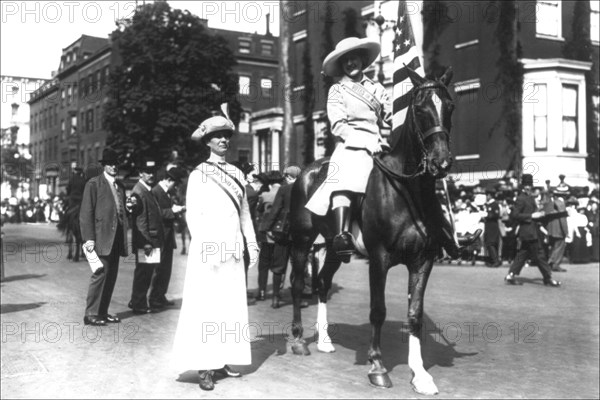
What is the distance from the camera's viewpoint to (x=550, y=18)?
26781 mm

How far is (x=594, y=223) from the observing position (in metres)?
22.2

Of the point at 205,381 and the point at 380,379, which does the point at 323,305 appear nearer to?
the point at 205,381

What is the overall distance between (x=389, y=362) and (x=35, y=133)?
564 cm

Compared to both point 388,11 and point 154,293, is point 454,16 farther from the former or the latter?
point 154,293

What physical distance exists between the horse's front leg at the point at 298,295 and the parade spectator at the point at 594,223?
16.7 m

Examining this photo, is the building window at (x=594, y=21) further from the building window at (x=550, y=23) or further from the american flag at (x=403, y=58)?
the american flag at (x=403, y=58)

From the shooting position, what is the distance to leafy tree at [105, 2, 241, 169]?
2555 millimetres

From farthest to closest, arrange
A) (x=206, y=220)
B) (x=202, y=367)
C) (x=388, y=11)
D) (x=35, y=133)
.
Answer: (x=388, y=11)
(x=202, y=367)
(x=206, y=220)
(x=35, y=133)

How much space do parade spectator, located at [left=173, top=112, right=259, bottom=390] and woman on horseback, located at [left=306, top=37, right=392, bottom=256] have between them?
0.60 meters

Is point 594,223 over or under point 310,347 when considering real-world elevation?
over

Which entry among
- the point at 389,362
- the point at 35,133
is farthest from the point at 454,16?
the point at 35,133

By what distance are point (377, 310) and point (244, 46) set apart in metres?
63.9

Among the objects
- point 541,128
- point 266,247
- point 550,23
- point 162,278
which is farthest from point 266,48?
point 162,278

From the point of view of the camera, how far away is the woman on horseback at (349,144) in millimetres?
4125
